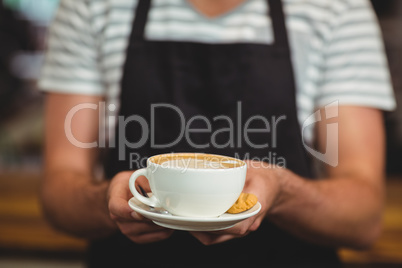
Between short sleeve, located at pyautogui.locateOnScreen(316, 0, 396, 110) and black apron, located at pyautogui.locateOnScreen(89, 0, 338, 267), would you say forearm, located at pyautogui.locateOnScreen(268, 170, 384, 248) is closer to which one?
black apron, located at pyautogui.locateOnScreen(89, 0, 338, 267)

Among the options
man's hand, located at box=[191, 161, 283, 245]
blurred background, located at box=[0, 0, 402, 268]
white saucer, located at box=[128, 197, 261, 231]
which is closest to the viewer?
white saucer, located at box=[128, 197, 261, 231]

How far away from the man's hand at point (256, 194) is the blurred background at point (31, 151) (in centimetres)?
109

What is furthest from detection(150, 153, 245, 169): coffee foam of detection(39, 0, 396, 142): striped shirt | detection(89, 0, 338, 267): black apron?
detection(39, 0, 396, 142): striped shirt

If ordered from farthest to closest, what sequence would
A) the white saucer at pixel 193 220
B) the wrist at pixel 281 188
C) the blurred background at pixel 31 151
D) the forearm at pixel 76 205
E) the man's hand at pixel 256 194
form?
the blurred background at pixel 31 151
the forearm at pixel 76 205
the wrist at pixel 281 188
the man's hand at pixel 256 194
the white saucer at pixel 193 220

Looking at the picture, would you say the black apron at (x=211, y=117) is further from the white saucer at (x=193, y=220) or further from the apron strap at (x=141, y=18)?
the white saucer at (x=193, y=220)

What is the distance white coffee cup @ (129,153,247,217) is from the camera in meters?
0.80

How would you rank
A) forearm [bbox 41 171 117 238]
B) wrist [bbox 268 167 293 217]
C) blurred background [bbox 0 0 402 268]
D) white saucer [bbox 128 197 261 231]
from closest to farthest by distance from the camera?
white saucer [bbox 128 197 261 231], wrist [bbox 268 167 293 217], forearm [bbox 41 171 117 238], blurred background [bbox 0 0 402 268]

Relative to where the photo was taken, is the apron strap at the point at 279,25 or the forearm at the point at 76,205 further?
the apron strap at the point at 279,25

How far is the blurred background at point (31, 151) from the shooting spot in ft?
6.65

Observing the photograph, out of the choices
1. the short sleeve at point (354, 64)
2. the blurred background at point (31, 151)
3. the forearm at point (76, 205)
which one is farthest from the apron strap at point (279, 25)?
the blurred background at point (31, 151)

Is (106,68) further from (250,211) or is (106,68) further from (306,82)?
(250,211)

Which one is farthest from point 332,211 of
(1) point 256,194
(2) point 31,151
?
(2) point 31,151

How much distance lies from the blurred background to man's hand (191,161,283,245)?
1.09 metres

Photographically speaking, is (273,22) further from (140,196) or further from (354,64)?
(140,196)
